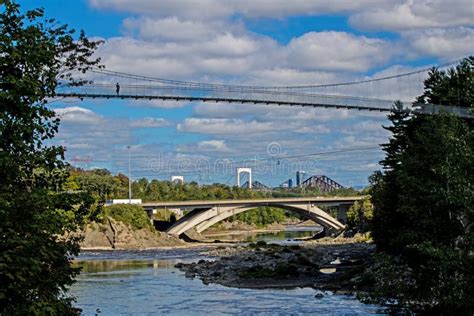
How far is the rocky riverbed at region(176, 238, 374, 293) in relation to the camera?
44188 millimetres

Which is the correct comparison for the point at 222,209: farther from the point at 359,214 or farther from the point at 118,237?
the point at 359,214

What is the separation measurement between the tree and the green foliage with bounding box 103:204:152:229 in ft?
267

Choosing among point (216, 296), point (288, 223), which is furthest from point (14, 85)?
point (288, 223)

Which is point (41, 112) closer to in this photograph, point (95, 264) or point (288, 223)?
point (95, 264)

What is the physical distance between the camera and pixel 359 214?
98250 millimetres

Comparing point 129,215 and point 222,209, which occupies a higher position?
point 222,209

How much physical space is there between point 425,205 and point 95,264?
153ft

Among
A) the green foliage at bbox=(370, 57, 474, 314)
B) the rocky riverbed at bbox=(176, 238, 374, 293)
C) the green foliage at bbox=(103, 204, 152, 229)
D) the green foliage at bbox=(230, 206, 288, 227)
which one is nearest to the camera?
the green foliage at bbox=(370, 57, 474, 314)

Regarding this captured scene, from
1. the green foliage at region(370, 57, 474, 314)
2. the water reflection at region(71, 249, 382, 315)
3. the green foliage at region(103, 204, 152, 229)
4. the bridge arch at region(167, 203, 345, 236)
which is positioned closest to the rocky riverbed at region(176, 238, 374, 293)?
the water reflection at region(71, 249, 382, 315)

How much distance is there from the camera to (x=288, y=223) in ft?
601

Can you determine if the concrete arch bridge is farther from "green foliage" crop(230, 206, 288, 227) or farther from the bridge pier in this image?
"green foliage" crop(230, 206, 288, 227)

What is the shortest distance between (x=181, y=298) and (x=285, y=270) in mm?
12971

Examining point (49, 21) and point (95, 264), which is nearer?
point (49, 21)

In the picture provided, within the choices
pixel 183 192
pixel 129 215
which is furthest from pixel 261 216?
pixel 129 215
